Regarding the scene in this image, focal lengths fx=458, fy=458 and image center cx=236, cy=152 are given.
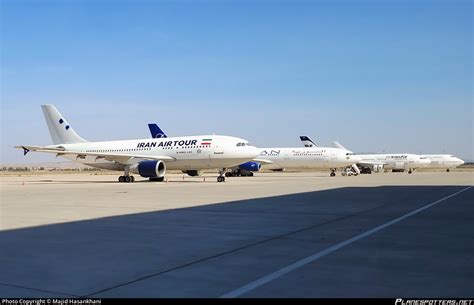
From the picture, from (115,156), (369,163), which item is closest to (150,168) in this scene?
(115,156)

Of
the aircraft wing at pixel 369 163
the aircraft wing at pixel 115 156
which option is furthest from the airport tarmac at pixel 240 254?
the aircraft wing at pixel 369 163

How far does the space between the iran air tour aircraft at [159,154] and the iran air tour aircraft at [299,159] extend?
594 inches

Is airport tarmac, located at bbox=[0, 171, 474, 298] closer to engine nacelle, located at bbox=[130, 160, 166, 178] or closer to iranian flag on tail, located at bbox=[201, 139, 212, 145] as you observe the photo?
engine nacelle, located at bbox=[130, 160, 166, 178]

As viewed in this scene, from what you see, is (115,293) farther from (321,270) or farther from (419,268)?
(419,268)

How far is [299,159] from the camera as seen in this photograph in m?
56.2

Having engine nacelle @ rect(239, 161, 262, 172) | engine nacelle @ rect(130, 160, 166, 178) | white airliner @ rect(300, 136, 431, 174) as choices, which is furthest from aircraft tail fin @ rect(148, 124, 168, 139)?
white airliner @ rect(300, 136, 431, 174)

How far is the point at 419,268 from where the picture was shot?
562 cm

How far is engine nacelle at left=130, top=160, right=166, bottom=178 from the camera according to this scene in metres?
32.4

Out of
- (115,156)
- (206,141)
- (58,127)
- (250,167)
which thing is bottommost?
(250,167)

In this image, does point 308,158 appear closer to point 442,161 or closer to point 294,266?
point 442,161

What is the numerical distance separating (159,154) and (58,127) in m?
11.2

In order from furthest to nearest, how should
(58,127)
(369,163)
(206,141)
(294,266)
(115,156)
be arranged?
1. (369,163)
2. (58,127)
3. (115,156)
4. (206,141)
5. (294,266)

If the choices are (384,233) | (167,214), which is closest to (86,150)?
(167,214)

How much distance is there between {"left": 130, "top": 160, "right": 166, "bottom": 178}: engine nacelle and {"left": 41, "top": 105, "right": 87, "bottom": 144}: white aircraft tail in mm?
10678
